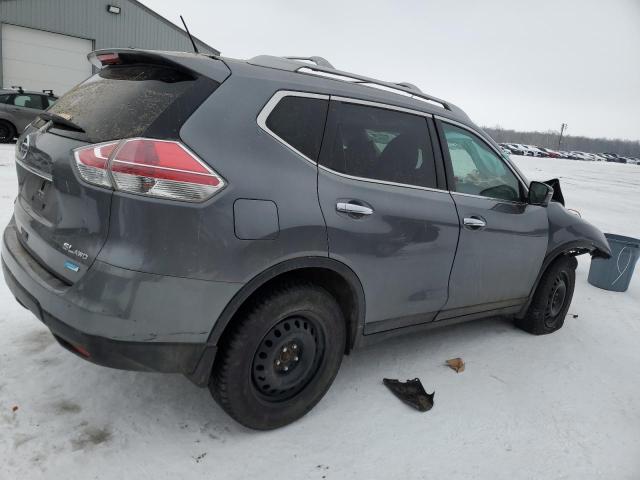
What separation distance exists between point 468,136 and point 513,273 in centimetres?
110

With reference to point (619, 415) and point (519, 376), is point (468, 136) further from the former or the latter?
point (619, 415)

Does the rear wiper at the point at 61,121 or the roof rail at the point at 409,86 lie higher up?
the roof rail at the point at 409,86

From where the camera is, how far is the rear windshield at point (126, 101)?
7.11 ft

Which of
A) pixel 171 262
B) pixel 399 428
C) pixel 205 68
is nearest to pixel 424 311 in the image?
pixel 399 428

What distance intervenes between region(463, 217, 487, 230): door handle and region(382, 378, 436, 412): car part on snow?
1.06 m

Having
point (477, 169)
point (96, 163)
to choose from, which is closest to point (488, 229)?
point (477, 169)

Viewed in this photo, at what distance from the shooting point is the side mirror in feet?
12.3

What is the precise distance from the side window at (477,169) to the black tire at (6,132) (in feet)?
46.1

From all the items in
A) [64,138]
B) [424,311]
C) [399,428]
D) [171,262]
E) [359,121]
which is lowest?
[399,428]

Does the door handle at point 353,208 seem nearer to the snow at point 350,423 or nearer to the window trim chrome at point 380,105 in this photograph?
the window trim chrome at point 380,105

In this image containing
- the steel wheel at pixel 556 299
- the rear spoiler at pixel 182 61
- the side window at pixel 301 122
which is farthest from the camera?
the steel wheel at pixel 556 299

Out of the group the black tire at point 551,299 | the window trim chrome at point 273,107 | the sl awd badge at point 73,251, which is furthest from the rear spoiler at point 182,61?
the black tire at point 551,299

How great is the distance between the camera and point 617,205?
540 inches

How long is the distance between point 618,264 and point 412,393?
3828 millimetres
